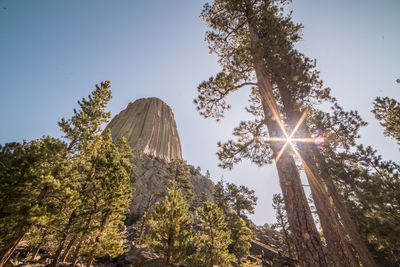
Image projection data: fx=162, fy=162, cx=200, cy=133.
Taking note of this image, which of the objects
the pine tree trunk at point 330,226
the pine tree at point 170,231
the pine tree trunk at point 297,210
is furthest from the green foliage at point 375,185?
the pine tree at point 170,231

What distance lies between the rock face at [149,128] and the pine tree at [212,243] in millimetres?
44045

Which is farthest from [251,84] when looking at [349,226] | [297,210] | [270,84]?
[349,226]

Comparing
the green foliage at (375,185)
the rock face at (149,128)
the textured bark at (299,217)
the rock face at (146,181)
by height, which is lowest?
the textured bark at (299,217)

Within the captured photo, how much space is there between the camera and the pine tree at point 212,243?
44.9ft

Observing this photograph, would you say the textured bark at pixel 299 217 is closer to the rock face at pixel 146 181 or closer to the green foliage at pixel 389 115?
the green foliage at pixel 389 115

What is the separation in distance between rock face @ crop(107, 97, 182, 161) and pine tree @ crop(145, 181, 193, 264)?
46942 millimetres

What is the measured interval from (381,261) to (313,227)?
91.0 feet

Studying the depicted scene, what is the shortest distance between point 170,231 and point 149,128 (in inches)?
2506

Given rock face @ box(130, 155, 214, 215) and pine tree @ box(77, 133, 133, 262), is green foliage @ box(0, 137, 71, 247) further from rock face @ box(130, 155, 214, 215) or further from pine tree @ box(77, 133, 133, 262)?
rock face @ box(130, 155, 214, 215)

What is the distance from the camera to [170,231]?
37.3 ft

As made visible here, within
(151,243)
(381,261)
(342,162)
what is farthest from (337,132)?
(381,261)

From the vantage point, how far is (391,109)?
13695 millimetres

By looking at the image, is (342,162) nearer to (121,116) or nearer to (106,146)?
(106,146)

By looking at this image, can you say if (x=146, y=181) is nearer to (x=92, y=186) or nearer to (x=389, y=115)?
(x=92, y=186)
